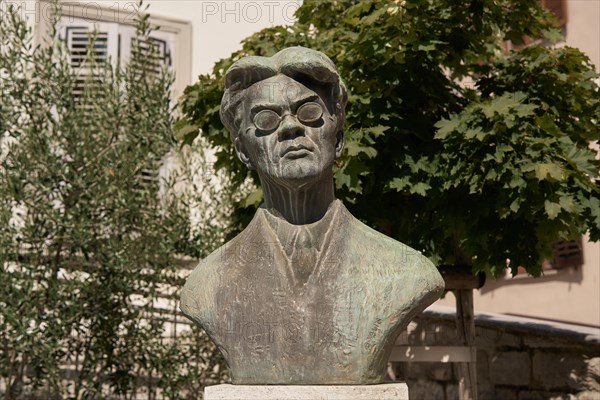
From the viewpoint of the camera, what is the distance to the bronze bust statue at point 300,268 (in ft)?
12.5

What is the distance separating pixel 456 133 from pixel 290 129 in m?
2.62

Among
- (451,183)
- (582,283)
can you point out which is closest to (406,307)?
(451,183)

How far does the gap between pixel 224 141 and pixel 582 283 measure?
5780 mm

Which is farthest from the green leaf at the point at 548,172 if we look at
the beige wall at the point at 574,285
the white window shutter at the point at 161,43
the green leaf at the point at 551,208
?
the white window shutter at the point at 161,43

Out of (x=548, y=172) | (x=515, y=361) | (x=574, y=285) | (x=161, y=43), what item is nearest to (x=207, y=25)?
(x=161, y=43)

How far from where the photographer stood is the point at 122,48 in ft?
38.3

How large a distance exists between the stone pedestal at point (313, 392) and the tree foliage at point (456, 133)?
2365 millimetres

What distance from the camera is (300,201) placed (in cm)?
396

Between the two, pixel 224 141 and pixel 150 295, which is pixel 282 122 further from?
pixel 150 295

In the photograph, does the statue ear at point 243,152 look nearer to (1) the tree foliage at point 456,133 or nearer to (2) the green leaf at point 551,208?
(1) the tree foliage at point 456,133

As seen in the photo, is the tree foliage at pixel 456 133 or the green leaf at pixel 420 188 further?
the green leaf at pixel 420 188

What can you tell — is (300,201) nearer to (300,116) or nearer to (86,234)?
(300,116)

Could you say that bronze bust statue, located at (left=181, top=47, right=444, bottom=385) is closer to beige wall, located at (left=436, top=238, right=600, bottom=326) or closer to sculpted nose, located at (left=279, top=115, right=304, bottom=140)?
sculpted nose, located at (left=279, top=115, right=304, bottom=140)

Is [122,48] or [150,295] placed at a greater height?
[122,48]
